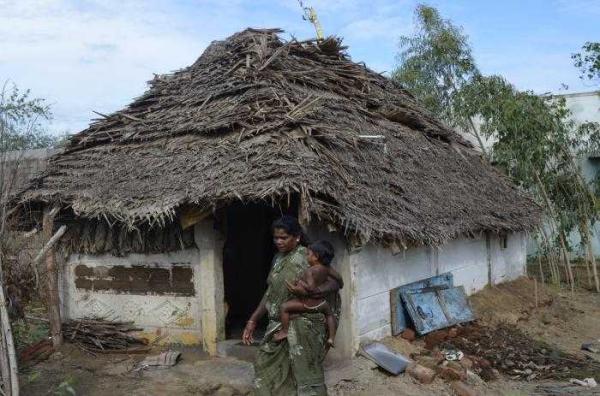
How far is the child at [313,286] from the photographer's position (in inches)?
187

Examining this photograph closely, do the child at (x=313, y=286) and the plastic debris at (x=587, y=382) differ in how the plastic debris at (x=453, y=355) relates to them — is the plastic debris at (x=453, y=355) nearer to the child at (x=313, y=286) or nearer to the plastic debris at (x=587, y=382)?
the plastic debris at (x=587, y=382)

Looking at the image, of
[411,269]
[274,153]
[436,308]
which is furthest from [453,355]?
[274,153]

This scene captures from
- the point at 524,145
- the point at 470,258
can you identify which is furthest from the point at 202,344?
the point at 524,145

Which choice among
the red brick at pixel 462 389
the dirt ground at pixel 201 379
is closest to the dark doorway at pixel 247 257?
the dirt ground at pixel 201 379

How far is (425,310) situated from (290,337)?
161 inches

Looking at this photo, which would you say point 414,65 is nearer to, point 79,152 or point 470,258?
point 470,258

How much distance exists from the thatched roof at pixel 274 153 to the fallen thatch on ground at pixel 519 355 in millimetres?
1487

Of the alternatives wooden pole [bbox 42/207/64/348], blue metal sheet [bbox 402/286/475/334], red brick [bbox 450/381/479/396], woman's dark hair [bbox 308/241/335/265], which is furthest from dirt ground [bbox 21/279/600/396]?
woman's dark hair [bbox 308/241/335/265]

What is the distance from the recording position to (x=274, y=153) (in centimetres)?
686

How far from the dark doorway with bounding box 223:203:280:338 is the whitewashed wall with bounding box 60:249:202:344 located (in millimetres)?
1571

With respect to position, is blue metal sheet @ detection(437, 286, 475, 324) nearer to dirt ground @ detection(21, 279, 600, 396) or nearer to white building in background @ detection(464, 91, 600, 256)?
dirt ground @ detection(21, 279, 600, 396)

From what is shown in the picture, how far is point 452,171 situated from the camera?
34.5 feet

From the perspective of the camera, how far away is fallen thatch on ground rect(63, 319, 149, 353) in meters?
7.72

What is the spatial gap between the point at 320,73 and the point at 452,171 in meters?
2.88
